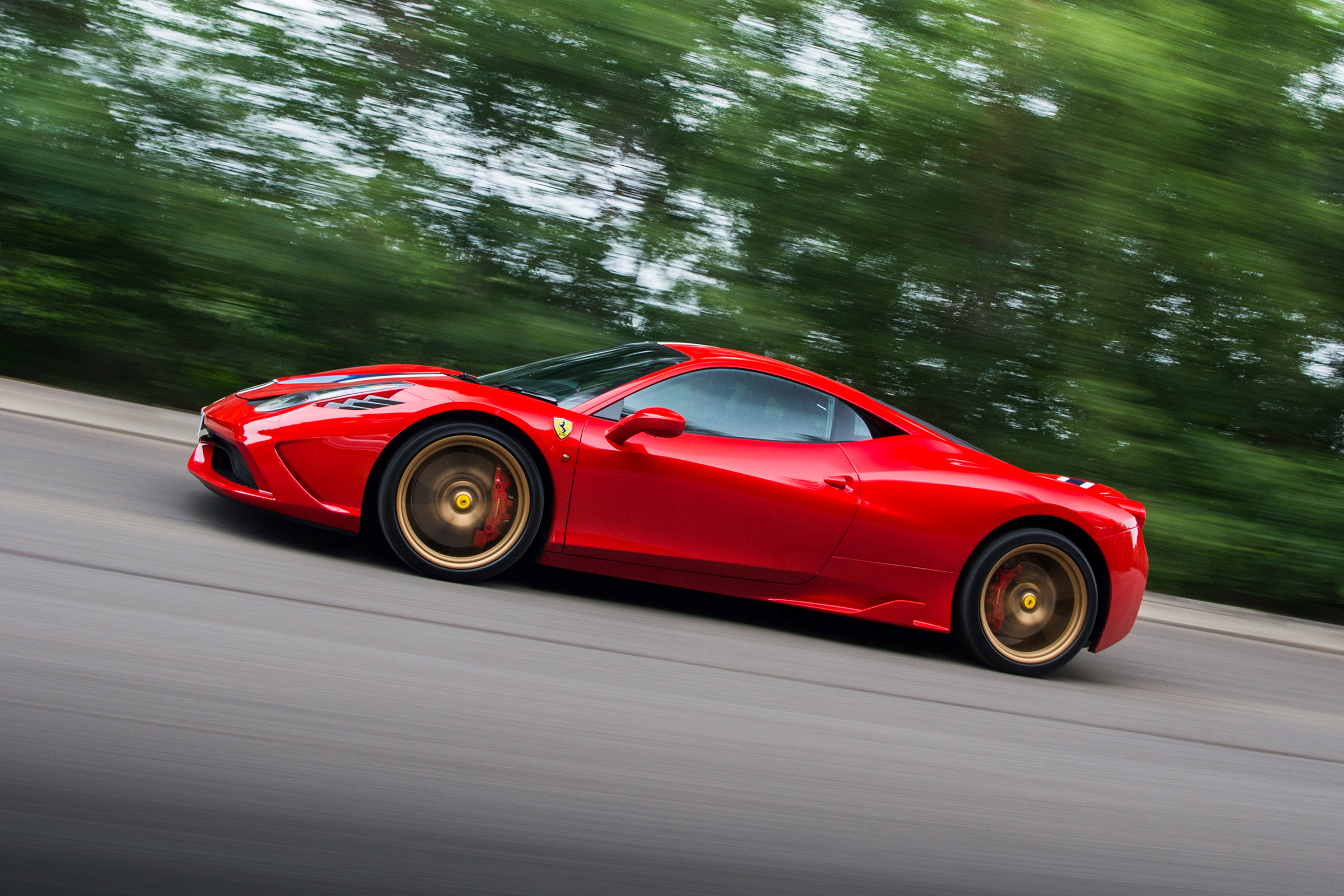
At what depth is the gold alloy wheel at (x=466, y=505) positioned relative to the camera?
4.35 metres

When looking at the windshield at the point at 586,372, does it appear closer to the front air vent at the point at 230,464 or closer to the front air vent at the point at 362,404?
the front air vent at the point at 362,404

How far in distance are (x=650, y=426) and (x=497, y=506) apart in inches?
28.0

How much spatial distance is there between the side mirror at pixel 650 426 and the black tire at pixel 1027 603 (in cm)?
155

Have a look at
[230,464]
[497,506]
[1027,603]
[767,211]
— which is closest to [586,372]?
[497,506]

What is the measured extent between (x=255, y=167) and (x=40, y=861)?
20.3ft

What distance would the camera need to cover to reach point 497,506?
4398 mm

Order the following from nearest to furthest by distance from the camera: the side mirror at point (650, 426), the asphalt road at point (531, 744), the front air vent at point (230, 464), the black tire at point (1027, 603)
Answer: the asphalt road at point (531, 744)
the front air vent at point (230, 464)
the side mirror at point (650, 426)
the black tire at point (1027, 603)

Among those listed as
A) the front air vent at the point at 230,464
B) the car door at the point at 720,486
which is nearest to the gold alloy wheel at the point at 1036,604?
the car door at the point at 720,486

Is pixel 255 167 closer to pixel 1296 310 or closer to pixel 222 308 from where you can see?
pixel 222 308

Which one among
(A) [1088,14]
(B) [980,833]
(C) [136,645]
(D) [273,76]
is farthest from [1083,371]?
(C) [136,645]

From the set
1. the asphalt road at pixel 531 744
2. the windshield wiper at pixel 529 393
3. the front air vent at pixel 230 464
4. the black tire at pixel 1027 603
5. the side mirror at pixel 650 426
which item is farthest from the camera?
the black tire at pixel 1027 603

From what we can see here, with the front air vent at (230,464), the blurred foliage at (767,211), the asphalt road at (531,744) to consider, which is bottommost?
the asphalt road at (531,744)

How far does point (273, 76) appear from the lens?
7594 mm

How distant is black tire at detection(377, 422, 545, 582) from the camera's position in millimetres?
4316
